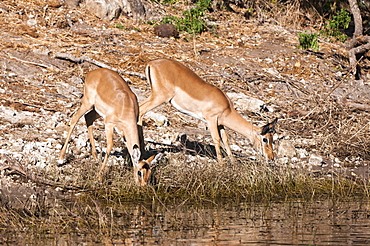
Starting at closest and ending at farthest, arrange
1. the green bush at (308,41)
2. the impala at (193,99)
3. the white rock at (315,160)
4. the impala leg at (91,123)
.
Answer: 1. the impala leg at (91,123)
2. the impala at (193,99)
3. the white rock at (315,160)
4. the green bush at (308,41)

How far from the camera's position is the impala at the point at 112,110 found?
7.84 metres

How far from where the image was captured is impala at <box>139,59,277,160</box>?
30.7 feet

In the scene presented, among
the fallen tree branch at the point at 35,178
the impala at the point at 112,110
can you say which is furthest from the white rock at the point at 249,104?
the fallen tree branch at the point at 35,178

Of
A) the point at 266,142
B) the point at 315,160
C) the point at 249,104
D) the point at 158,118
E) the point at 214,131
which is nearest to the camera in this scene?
the point at 266,142

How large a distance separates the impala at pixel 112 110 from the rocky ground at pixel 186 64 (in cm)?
50

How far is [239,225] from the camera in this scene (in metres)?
5.79

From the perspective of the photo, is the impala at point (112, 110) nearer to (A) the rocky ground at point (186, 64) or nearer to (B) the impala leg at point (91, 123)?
(B) the impala leg at point (91, 123)

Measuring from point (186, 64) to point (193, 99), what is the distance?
4.44 m

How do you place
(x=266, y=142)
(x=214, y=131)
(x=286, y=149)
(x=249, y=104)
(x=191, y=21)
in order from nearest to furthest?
(x=266, y=142) → (x=214, y=131) → (x=286, y=149) → (x=249, y=104) → (x=191, y=21)

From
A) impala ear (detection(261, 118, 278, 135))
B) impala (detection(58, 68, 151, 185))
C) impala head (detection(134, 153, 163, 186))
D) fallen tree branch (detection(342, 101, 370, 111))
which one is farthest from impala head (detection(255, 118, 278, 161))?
fallen tree branch (detection(342, 101, 370, 111))

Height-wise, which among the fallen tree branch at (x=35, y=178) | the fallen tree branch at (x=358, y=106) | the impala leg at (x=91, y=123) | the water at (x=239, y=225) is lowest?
the fallen tree branch at (x=358, y=106)

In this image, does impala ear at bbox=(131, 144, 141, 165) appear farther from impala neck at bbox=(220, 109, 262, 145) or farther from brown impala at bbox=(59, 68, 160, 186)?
impala neck at bbox=(220, 109, 262, 145)

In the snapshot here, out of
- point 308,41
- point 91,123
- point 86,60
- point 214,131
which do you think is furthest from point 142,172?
point 308,41

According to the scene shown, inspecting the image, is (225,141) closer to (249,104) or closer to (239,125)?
(239,125)
